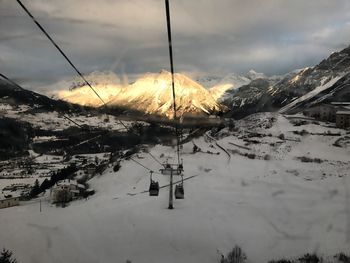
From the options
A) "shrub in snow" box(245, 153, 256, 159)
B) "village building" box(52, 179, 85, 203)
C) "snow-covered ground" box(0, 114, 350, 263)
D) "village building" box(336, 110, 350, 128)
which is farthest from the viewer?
"village building" box(336, 110, 350, 128)

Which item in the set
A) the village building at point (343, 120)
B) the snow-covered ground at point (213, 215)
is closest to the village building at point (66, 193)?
the snow-covered ground at point (213, 215)

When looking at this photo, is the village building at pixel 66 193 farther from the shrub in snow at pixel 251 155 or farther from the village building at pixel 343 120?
the village building at pixel 343 120

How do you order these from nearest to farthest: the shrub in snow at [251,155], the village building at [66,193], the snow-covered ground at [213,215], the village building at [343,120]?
the snow-covered ground at [213,215], the shrub in snow at [251,155], the village building at [66,193], the village building at [343,120]

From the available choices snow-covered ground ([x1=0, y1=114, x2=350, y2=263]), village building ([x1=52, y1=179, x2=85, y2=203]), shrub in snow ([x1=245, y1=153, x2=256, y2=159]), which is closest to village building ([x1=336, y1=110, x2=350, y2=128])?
snow-covered ground ([x1=0, y1=114, x2=350, y2=263])

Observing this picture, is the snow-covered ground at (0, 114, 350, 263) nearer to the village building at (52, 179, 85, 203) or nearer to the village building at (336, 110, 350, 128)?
the village building at (52, 179, 85, 203)

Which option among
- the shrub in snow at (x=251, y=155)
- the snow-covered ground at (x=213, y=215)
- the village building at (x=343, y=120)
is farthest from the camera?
the village building at (x=343, y=120)

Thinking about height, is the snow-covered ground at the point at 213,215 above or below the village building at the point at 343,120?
below

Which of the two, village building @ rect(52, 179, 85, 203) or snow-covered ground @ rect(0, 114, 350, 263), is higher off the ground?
snow-covered ground @ rect(0, 114, 350, 263)

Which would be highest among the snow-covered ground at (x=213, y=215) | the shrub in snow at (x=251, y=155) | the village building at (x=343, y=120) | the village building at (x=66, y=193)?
the village building at (x=343, y=120)

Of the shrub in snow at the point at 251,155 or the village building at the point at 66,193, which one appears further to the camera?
the village building at the point at 66,193
